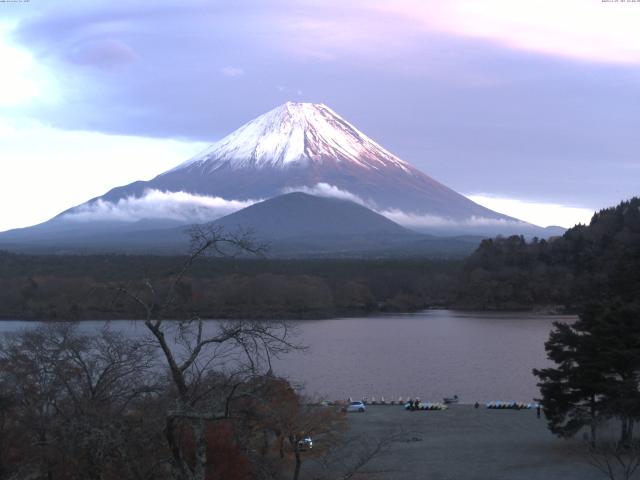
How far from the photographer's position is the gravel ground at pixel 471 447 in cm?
1142

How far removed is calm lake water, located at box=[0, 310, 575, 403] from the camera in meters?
19.3

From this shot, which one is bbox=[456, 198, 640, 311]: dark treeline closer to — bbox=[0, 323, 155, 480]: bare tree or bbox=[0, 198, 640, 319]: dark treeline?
bbox=[0, 198, 640, 319]: dark treeline

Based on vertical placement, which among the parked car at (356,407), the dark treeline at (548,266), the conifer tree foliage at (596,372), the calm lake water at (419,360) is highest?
the dark treeline at (548,266)

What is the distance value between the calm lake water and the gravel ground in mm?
1593

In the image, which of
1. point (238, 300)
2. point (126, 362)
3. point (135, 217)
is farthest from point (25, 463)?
point (135, 217)

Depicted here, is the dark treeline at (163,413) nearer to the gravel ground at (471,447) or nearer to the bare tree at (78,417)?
the bare tree at (78,417)

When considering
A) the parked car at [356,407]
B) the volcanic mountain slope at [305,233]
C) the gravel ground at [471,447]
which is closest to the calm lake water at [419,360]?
the parked car at [356,407]

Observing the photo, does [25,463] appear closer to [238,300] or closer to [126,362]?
[126,362]

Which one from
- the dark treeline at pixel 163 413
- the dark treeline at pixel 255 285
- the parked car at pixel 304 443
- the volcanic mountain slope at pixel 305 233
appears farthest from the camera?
the volcanic mountain slope at pixel 305 233

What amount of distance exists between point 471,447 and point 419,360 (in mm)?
10500

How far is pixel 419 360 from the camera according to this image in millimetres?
23875

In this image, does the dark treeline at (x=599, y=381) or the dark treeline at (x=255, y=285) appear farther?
the dark treeline at (x=255, y=285)

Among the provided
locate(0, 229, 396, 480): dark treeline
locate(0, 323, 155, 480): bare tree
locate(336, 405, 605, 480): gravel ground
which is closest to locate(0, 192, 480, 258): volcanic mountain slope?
locate(336, 405, 605, 480): gravel ground

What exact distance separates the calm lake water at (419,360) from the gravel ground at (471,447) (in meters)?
1.59
